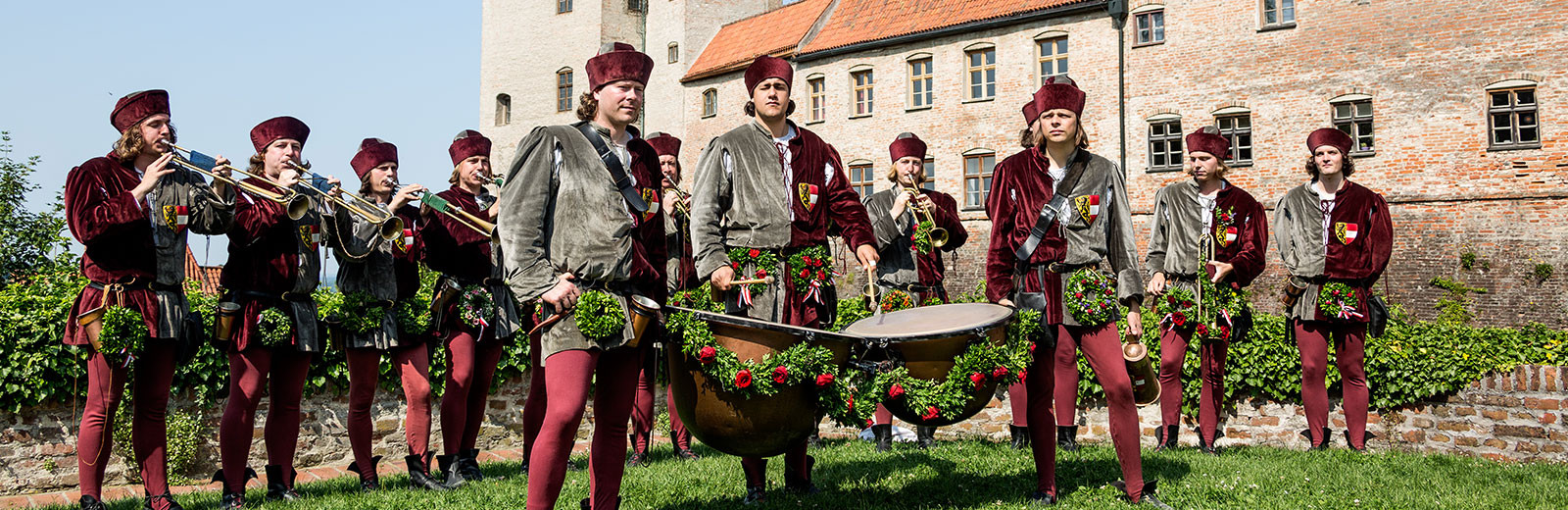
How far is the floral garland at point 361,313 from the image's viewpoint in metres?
6.74

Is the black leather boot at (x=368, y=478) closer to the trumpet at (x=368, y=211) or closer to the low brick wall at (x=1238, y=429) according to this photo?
the trumpet at (x=368, y=211)

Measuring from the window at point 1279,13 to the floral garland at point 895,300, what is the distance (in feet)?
72.4

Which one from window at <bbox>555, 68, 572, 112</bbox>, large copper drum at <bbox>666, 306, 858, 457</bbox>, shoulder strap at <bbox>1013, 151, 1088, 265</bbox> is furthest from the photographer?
window at <bbox>555, 68, 572, 112</bbox>

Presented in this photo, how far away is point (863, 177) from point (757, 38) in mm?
8061

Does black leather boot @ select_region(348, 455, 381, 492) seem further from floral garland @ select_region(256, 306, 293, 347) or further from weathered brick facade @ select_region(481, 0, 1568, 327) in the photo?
weathered brick facade @ select_region(481, 0, 1568, 327)

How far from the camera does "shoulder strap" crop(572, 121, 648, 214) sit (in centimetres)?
461

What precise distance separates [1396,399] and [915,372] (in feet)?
18.9

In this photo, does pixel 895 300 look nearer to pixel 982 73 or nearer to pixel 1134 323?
pixel 1134 323

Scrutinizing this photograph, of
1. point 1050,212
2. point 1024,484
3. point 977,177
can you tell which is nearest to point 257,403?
point 1024,484

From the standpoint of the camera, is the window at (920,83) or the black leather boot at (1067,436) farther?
the window at (920,83)

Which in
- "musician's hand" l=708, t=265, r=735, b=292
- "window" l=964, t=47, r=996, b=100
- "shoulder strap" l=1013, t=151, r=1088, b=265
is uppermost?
"window" l=964, t=47, r=996, b=100

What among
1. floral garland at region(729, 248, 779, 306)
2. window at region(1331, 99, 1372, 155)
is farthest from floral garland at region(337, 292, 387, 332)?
window at region(1331, 99, 1372, 155)

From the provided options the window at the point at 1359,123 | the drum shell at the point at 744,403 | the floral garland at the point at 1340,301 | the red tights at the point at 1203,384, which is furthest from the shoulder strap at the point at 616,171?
the window at the point at 1359,123

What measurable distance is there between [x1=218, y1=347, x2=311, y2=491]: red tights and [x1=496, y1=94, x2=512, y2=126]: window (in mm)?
42374
